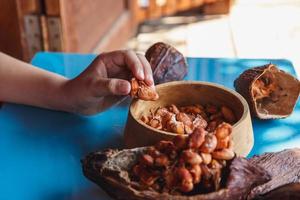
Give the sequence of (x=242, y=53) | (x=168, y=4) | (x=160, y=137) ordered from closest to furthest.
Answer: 1. (x=160, y=137)
2. (x=242, y=53)
3. (x=168, y=4)

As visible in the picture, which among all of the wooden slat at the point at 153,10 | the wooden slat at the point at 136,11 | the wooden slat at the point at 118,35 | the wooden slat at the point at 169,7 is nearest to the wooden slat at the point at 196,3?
the wooden slat at the point at 169,7

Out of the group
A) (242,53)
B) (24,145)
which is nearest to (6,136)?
(24,145)

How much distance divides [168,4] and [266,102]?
2.20 m

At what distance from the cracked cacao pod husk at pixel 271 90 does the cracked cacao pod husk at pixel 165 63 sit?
0.39 feet

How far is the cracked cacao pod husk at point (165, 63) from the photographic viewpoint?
3.04 ft

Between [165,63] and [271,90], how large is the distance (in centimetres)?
20

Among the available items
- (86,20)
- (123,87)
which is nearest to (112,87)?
(123,87)

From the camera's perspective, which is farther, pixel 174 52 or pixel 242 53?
pixel 242 53

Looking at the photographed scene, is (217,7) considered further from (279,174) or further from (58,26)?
(279,174)

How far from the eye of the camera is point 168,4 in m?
3.03

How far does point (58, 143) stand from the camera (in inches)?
33.6

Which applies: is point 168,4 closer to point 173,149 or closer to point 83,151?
point 83,151

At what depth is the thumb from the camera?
0.81 meters

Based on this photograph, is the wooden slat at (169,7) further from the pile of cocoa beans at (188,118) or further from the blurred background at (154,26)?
the pile of cocoa beans at (188,118)
